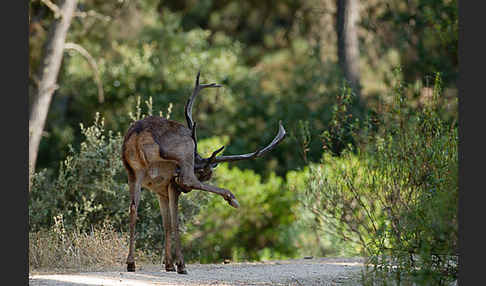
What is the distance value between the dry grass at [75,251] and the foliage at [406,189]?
3314 mm

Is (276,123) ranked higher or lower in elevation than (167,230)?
higher

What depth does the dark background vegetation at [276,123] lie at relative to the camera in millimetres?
9852

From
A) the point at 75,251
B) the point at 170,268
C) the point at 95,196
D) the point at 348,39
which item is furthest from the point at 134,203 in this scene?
the point at 348,39

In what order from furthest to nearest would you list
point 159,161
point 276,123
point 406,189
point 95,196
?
point 276,123, point 95,196, point 406,189, point 159,161

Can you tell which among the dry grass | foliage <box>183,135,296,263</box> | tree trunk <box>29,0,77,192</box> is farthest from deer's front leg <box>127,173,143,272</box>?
tree trunk <box>29,0,77,192</box>

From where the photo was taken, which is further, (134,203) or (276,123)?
(276,123)

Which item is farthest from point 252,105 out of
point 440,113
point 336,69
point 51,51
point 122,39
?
point 440,113

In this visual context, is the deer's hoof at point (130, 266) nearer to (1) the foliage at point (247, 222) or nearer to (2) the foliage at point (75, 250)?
(2) the foliage at point (75, 250)

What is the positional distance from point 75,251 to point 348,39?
38.5ft

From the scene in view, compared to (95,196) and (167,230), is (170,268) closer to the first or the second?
(167,230)

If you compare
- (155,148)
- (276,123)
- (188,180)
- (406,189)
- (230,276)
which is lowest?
(230,276)

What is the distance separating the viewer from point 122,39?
22156 mm

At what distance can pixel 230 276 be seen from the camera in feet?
28.0

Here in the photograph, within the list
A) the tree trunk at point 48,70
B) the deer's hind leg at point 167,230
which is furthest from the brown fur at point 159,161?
the tree trunk at point 48,70
